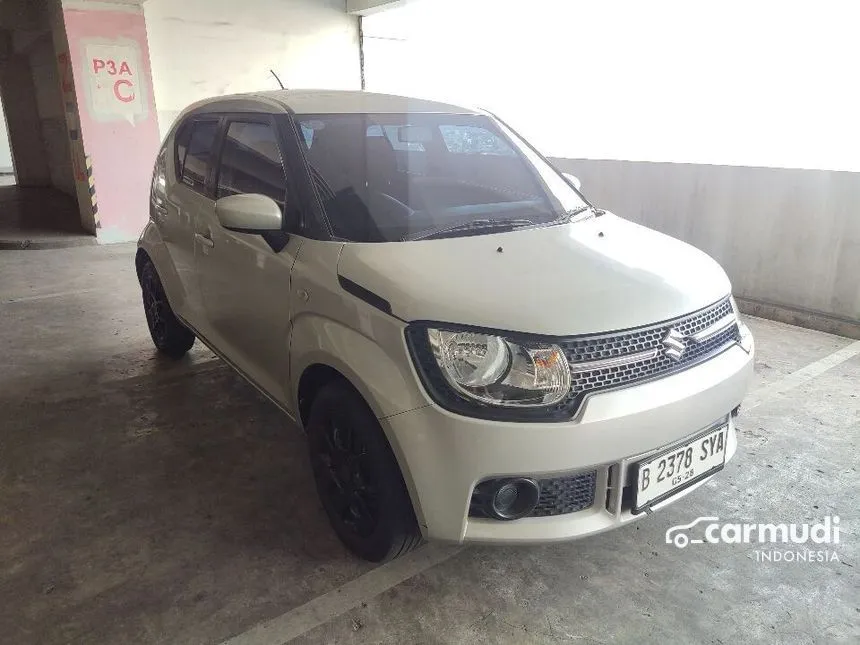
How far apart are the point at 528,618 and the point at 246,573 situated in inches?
35.7

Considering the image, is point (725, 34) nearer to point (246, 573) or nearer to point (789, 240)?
point (789, 240)

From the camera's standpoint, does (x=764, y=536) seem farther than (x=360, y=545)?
Yes

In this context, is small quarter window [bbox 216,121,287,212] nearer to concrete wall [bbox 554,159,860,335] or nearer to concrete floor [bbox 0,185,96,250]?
concrete wall [bbox 554,159,860,335]

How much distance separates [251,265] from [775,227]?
12.9ft

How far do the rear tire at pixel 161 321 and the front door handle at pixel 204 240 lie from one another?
2.65ft

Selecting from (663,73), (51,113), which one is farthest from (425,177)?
(51,113)

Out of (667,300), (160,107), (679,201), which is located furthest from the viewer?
(160,107)

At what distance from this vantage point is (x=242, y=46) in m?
8.55

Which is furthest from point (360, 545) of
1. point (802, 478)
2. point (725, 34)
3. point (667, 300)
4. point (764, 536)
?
point (725, 34)

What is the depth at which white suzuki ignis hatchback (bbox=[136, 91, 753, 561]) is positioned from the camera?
1.67m

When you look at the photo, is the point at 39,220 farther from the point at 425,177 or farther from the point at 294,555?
the point at 294,555

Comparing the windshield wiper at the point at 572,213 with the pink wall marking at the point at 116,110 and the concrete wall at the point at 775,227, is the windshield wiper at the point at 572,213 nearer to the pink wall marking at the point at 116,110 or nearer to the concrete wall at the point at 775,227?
the concrete wall at the point at 775,227

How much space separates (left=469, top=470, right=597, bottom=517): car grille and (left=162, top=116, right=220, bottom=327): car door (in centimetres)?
183

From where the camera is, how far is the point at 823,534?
2.24m
